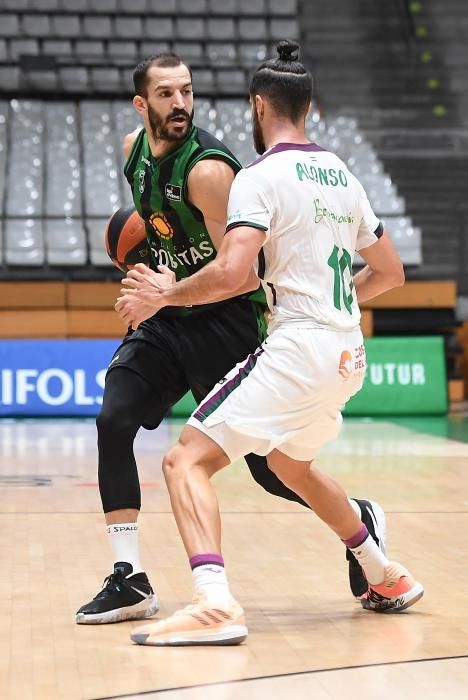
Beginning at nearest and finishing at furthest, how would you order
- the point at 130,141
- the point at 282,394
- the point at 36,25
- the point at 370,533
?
1. the point at 282,394
2. the point at 370,533
3. the point at 130,141
4. the point at 36,25

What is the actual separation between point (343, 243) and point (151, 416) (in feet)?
3.08

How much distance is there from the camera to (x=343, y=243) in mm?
4059

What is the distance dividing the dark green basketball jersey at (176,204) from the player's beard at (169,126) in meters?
0.03

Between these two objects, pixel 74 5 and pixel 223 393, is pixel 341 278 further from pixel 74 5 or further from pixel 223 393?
pixel 74 5

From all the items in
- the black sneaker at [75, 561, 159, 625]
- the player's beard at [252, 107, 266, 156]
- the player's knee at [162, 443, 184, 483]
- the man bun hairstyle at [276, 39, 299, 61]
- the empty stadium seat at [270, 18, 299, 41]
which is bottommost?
the black sneaker at [75, 561, 159, 625]

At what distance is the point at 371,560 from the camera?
439 centimetres

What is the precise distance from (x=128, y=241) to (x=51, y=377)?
7673mm

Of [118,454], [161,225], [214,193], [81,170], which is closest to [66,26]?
[81,170]

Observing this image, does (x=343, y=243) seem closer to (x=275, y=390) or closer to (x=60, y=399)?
(x=275, y=390)

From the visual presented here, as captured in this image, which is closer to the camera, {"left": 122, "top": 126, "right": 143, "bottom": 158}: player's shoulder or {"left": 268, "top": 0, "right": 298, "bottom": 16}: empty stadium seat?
{"left": 122, "top": 126, "right": 143, "bottom": 158}: player's shoulder

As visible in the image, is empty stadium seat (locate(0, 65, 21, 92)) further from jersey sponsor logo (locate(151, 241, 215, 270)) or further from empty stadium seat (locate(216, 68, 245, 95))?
jersey sponsor logo (locate(151, 241, 215, 270))

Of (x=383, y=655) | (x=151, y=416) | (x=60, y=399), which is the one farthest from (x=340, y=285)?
(x=60, y=399)

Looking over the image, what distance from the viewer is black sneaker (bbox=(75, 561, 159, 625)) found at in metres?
4.20

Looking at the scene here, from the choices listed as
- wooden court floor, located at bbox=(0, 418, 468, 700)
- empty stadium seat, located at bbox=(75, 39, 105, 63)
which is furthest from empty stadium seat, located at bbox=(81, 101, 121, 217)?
wooden court floor, located at bbox=(0, 418, 468, 700)
